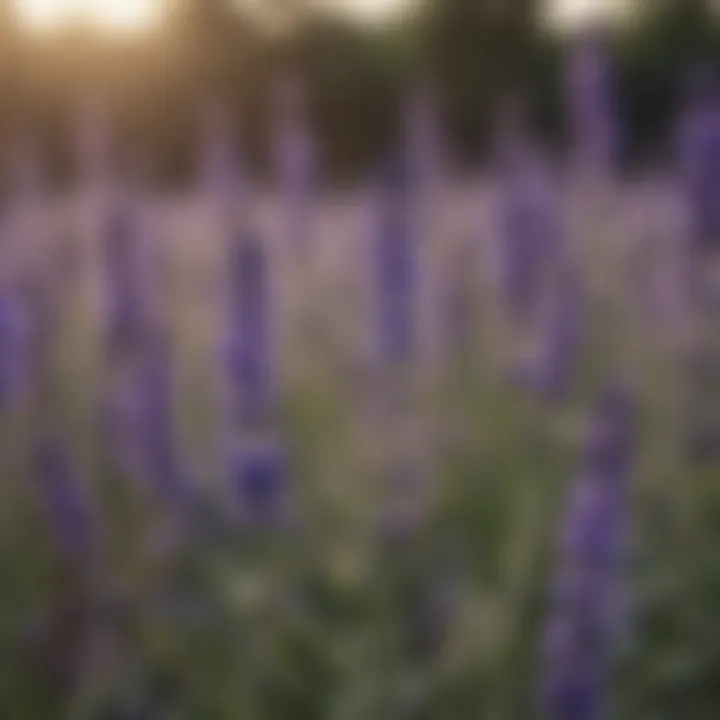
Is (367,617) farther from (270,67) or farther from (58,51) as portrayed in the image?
(270,67)

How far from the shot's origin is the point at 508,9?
34.8 ft

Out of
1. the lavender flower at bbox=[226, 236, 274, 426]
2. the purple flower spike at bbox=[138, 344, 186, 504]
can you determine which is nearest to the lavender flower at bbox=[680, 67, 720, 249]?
the lavender flower at bbox=[226, 236, 274, 426]

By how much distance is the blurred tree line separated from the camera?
8086 mm

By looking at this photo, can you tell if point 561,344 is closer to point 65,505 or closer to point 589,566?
point 65,505

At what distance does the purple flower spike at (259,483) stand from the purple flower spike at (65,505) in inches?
6.7

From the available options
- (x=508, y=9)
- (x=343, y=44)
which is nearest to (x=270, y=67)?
(x=343, y=44)

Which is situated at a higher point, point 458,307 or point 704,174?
point 704,174

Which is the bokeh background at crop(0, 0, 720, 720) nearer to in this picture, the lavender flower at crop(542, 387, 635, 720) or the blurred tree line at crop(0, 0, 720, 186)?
the lavender flower at crop(542, 387, 635, 720)

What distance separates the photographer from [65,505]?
163 centimetres

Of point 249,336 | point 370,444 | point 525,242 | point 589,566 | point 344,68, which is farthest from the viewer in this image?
point 344,68

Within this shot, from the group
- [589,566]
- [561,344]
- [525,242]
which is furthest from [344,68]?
[589,566]

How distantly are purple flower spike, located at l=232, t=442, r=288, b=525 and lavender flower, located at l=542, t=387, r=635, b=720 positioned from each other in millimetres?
507

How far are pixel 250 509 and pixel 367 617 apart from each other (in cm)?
17

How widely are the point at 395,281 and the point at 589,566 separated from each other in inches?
32.0
